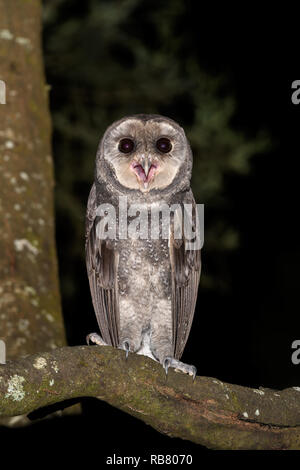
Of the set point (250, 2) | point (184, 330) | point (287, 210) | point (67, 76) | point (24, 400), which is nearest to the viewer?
point (24, 400)

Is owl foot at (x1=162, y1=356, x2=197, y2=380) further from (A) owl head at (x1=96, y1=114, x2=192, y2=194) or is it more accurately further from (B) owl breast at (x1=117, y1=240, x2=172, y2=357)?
(A) owl head at (x1=96, y1=114, x2=192, y2=194)

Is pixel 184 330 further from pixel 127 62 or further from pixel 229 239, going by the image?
pixel 127 62

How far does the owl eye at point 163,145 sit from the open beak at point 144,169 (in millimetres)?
130

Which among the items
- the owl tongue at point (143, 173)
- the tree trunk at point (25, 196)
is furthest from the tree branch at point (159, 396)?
the owl tongue at point (143, 173)

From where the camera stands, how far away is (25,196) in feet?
12.8

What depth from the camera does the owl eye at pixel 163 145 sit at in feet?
13.0

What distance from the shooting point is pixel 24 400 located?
217cm

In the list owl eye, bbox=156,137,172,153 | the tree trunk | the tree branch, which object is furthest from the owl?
the tree branch

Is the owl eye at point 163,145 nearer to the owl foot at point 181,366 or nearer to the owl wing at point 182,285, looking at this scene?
the owl wing at point 182,285

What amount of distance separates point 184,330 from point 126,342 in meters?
0.49

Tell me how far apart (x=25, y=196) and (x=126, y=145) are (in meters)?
0.72

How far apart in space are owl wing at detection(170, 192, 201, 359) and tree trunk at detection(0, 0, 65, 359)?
79 centimetres

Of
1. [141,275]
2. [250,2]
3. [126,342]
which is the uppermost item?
[250,2]

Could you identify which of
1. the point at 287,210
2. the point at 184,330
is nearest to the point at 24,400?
the point at 184,330
